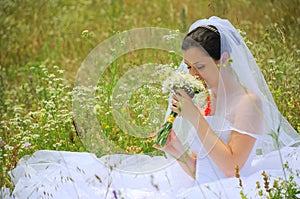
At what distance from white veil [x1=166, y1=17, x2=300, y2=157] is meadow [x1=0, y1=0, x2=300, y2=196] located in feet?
1.21

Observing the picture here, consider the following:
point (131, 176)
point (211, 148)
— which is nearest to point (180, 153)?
point (211, 148)

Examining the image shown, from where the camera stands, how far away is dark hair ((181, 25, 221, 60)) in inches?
116

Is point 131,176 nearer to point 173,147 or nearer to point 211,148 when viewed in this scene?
point 173,147

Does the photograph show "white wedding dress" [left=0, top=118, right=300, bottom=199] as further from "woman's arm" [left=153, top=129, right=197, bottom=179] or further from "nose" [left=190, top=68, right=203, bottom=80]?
"nose" [left=190, top=68, right=203, bottom=80]

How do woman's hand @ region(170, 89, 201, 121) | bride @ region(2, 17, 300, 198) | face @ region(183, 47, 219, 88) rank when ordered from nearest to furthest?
1. woman's hand @ region(170, 89, 201, 121)
2. bride @ region(2, 17, 300, 198)
3. face @ region(183, 47, 219, 88)

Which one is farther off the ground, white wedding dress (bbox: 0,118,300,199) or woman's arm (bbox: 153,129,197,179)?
woman's arm (bbox: 153,129,197,179)

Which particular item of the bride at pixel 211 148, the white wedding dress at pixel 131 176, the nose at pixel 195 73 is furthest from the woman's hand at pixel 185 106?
the white wedding dress at pixel 131 176

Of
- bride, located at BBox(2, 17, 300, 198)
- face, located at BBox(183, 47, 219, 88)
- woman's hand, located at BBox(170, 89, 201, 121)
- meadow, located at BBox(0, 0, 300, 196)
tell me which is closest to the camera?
woman's hand, located at BBox(170, 89, 201, 121)

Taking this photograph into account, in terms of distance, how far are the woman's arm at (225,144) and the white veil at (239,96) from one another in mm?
29

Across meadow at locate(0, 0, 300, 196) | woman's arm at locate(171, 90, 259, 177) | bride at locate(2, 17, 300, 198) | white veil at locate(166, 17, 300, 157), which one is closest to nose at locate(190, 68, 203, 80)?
bride at locate(2, 17, 300, 198)

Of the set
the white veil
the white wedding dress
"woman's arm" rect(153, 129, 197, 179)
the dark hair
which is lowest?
the white wedding dress

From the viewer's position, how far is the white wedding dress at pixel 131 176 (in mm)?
2857

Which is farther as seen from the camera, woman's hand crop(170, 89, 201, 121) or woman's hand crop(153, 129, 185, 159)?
woman's hand crop(153, 129, 185, 159)

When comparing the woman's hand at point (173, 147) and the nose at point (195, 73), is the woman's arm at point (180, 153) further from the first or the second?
the nose at point (195, 73)
